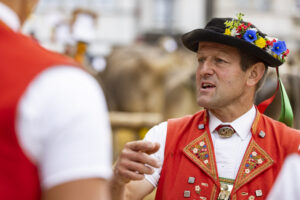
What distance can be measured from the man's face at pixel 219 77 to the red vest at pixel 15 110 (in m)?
1.53

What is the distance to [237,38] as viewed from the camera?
2.79 m

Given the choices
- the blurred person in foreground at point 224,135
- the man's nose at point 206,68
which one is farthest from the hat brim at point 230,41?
Answer: the man's nose at point 206,68

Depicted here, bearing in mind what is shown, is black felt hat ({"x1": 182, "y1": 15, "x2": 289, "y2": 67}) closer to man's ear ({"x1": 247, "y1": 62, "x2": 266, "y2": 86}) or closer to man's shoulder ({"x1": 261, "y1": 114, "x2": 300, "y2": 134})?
man's ear ({"x1": 247, "y1": 62, "x2": 266, "y2": 86})

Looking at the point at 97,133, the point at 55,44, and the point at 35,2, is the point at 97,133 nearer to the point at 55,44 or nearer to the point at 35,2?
the point at 35,2

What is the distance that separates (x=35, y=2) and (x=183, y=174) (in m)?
1.38

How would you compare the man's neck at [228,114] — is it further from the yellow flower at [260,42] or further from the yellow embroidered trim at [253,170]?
the yellow flower at [260,42]

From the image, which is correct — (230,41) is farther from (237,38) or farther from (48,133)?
(48,133)

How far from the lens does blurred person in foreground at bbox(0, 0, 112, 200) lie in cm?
129

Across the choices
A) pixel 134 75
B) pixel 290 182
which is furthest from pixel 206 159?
pixel 134 75

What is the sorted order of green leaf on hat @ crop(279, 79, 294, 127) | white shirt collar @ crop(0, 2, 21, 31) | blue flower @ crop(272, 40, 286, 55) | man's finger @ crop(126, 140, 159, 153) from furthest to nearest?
green leaf on hat @ crop(279, 79, 294, 127) → blue flower @ crop(272, 40, 286, 55) → man's finger @ crop(126, 140, 159, 153) → white shirt collar @ crop(0, 2, 21, 31)

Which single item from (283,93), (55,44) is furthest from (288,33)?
(283,93)

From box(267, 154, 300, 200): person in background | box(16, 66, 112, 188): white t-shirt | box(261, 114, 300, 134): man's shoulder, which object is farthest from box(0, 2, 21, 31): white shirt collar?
box(261, 114, 300, 134): man's shoulder

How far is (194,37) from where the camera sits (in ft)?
9.48

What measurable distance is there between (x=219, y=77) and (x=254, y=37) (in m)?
0.26
